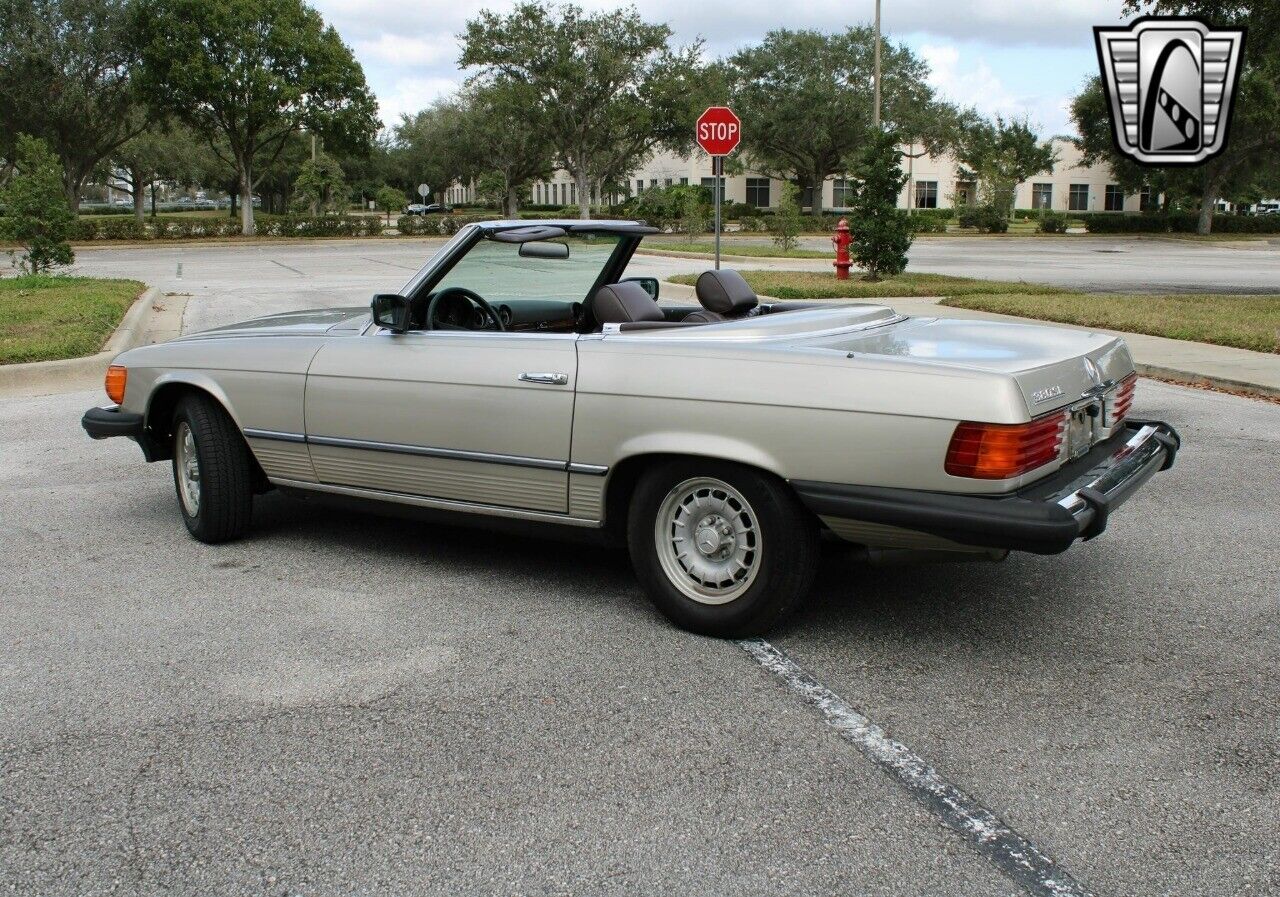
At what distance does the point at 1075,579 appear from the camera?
4.89m

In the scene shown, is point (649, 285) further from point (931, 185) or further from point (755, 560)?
point (931, 185)

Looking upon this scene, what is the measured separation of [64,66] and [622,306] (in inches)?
1811

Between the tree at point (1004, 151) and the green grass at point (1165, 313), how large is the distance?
4165 cm

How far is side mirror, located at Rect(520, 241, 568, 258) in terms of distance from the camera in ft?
16.1

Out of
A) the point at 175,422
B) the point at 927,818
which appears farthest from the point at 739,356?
the point at 175,422

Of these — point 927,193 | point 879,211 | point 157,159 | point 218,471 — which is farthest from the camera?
point 927,193

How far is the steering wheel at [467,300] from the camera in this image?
16.0 ft

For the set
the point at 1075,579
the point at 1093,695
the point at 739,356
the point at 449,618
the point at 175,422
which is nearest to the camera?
the point at 1093,695

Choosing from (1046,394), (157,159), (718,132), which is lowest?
(1046,394)

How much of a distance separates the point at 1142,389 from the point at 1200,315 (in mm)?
5484

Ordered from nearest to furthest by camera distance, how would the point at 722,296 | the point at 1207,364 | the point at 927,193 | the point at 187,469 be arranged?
the point at 722,296 < the point at 187,469 < the point at 1207,364 < the point at 927,193

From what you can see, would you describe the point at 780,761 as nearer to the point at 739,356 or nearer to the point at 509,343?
the point at 739,356

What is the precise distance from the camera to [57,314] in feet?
43.3

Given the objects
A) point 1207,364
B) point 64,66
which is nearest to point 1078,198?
point 64,66
